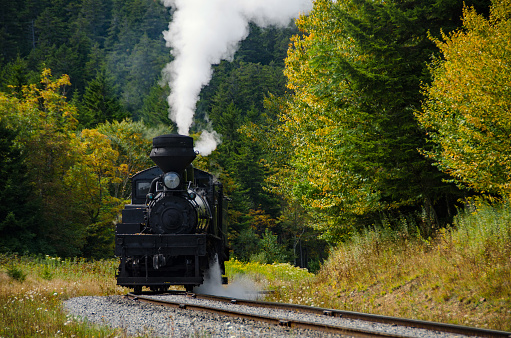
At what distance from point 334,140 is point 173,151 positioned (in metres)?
5.41

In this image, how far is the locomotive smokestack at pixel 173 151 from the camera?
12.8m

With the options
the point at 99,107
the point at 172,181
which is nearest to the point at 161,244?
the point at 172,181

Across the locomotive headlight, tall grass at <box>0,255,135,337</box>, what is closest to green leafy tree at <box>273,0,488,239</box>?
the locomotive headlight

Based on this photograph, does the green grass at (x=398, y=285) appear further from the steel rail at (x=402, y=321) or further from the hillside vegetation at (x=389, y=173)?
the steel rail at (x=402, y=321)

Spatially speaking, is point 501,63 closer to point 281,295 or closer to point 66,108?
point 281,295

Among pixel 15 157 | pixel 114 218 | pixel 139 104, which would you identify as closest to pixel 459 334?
pixel 15 157

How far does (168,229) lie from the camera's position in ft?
41.9

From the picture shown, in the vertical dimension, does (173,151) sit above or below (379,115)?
below

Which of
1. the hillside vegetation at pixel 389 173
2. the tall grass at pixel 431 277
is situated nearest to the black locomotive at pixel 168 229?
the hillside vegetation at pixel 389 173

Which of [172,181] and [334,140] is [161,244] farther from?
[334,140]

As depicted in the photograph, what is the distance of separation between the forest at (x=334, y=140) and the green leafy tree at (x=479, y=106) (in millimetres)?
34

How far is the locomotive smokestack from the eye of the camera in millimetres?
12758

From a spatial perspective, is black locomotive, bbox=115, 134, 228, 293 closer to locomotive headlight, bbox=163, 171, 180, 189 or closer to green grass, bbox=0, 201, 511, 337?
locomotive headlight, bbox=163, 171, 180, 189

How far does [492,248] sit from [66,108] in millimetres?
36020
